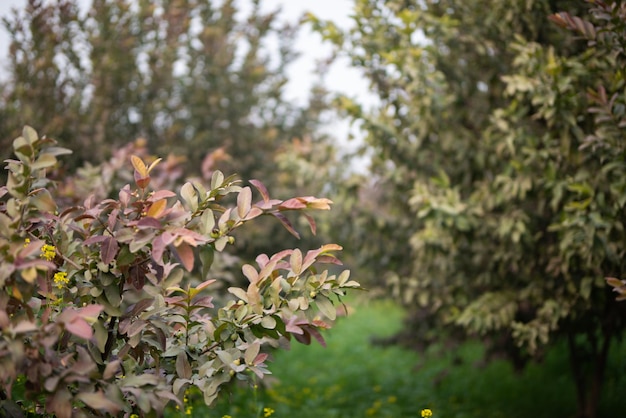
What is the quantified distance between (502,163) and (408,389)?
3.28 meters

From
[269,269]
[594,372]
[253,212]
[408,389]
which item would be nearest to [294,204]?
[253,212]

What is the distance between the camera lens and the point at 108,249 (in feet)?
5.46

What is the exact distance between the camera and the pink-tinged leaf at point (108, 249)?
1653mm

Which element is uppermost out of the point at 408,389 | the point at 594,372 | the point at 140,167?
the point at 140,167

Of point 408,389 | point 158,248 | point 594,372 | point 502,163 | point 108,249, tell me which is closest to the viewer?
point 158,248

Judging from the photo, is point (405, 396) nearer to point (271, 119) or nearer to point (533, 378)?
point (533, 378)

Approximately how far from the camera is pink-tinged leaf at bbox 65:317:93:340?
4.52 feet

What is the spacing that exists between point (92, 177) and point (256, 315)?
Result: 2592mm

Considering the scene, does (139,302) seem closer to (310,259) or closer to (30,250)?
(30,250)

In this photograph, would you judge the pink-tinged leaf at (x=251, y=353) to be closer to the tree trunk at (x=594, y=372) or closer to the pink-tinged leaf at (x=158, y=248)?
the pink-tinged leaf at (x=158, y=248)

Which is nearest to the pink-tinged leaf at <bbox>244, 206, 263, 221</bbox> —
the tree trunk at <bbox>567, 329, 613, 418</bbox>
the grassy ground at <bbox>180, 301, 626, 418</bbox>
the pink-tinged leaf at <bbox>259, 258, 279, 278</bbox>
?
the pink-tinged leaf at <bbox>259, 258, 279, 278</bbox>

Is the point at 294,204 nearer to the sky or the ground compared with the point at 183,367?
nearer to the sky

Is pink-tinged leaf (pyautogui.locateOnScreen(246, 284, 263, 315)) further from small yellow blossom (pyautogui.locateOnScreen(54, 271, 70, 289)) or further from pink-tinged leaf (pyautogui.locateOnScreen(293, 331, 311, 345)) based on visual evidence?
small yellow blossom (pyautogui.locateOnScreen(54, 271, 70, 289))

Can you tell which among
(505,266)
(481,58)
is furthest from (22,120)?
(505,266)
